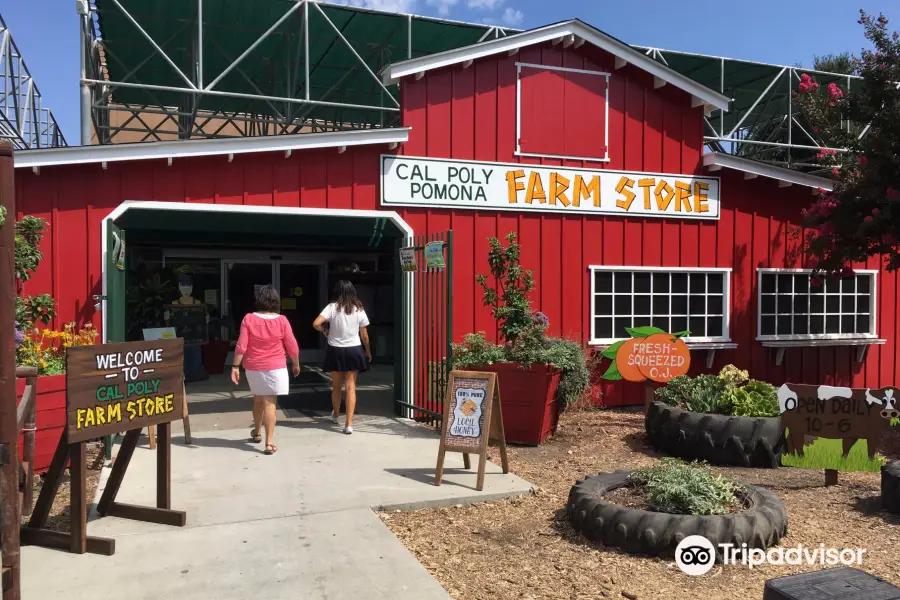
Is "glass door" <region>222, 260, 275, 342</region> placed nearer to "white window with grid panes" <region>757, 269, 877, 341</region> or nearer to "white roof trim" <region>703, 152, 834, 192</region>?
"white roof trim" <region>703, 152, 834, 192</region>

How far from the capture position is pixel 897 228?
309 inches

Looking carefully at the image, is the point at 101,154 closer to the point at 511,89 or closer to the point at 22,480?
the point at 22,480

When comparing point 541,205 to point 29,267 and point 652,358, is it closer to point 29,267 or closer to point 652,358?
point 652,358

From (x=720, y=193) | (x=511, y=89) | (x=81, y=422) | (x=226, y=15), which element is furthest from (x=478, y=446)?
(x=226, y=15)

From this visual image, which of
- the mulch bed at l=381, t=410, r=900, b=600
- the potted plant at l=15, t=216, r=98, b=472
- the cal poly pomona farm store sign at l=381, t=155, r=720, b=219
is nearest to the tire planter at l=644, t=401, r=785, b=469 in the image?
the mulch bed at l=381, t=410, r=900, b=600

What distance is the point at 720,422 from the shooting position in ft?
21.8

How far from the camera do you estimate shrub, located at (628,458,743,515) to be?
4.41 metres

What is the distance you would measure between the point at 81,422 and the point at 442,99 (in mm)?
6444

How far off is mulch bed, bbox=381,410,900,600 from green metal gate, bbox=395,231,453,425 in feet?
4.90

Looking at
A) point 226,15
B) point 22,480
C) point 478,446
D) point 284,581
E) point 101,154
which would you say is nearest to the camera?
point 284,581

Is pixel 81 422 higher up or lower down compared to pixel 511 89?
lower down

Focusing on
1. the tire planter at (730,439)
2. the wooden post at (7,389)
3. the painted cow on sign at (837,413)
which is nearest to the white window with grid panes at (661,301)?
the tire planter at (730,439)

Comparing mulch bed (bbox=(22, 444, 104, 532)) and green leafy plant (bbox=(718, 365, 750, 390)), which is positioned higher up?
green leafy plant (bbox=(718, 365, 750, 390))

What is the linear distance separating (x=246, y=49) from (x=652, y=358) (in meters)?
10.6
